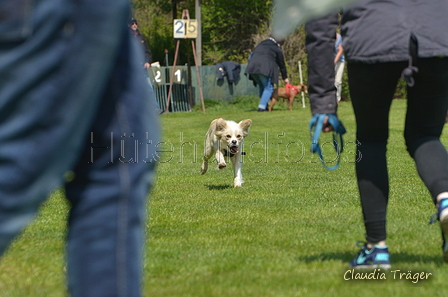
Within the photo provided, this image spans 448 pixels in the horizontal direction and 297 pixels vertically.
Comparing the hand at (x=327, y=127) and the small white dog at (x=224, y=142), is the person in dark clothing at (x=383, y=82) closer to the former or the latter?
the hand at (x=327, y=127)

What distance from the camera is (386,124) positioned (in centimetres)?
279

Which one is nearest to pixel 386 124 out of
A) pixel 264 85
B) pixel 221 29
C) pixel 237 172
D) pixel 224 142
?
pixel 237 172

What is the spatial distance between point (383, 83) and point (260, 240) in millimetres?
1429

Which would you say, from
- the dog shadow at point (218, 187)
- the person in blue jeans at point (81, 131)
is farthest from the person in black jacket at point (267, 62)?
the person in blue jeans at point (81, 131)

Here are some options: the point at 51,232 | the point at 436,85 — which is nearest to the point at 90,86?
the point at 436,85

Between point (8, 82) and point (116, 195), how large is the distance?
34 cm

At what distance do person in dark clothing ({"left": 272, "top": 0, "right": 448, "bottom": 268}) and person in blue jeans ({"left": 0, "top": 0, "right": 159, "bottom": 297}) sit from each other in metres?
1.33

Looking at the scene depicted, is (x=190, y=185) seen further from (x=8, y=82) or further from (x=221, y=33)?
(x=221, y=33)

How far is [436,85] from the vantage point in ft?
8.73

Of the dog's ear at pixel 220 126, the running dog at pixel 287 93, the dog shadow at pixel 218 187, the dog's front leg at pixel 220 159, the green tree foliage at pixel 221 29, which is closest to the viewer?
the dog shadow at pixel 218 187

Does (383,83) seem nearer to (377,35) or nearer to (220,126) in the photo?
(377,35)

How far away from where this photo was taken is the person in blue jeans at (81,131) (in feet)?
4.08

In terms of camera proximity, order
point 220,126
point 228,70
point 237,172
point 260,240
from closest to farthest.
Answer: point 260,240 → point 237,172 → point 220,126 → point 228,70

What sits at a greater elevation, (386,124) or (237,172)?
(386,124)
